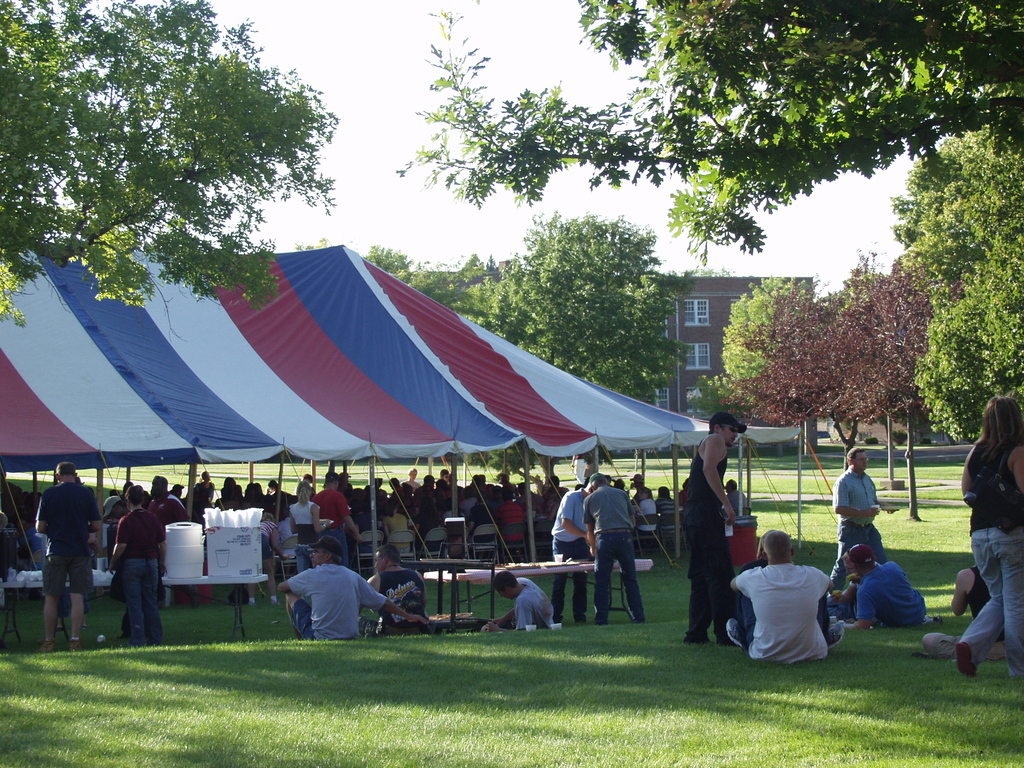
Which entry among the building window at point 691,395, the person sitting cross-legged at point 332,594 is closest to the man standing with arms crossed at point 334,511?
the person sitting cross-legged at point 332,594

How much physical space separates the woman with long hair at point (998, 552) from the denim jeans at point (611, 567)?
391cm

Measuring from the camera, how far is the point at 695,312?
58656mm

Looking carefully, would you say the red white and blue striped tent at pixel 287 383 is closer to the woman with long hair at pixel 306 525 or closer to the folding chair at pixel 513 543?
the woman with long hair at pixel 306 525

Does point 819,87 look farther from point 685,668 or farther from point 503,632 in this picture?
point 503,632

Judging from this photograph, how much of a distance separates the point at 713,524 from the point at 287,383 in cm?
886

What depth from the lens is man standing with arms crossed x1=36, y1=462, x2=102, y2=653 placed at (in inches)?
330

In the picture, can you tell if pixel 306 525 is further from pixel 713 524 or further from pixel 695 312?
pixel 695 312

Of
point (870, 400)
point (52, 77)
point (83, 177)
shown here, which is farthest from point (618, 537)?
point (870, 400)

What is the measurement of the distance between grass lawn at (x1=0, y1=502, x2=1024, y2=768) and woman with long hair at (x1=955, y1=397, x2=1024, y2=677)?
188 mm

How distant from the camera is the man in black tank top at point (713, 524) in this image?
6.44m

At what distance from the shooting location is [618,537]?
901 centimetres

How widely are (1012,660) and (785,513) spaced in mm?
17991

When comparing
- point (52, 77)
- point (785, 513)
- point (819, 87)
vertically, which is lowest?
point (785, 513)

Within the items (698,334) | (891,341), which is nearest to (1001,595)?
(891,341)
